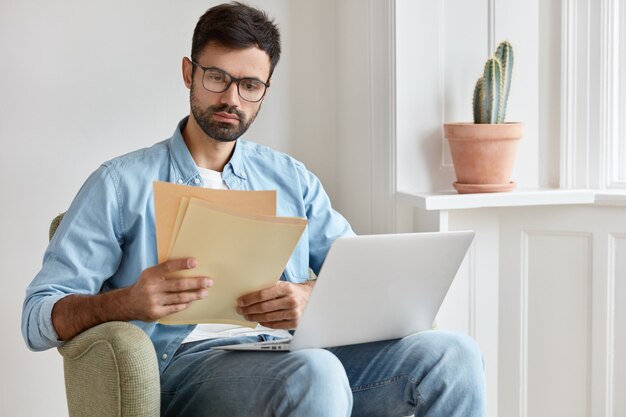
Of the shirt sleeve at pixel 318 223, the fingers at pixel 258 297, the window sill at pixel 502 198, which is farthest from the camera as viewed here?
the window sill at pixel 502 198

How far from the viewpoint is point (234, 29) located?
175cm

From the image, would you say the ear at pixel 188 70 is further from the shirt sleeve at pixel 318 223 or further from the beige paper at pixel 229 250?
the beige paper at pixel 229 250

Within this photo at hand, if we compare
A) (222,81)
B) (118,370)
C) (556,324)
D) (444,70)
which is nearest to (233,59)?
(222,81)

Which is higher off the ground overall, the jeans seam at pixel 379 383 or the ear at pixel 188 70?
the ear at pixel 188 70

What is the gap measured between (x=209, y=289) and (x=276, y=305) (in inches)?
5.7

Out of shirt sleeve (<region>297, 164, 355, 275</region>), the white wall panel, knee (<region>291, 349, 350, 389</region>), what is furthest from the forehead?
the white wall panel

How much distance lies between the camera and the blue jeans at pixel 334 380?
1.41 meters

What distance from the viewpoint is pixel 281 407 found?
1.41 m

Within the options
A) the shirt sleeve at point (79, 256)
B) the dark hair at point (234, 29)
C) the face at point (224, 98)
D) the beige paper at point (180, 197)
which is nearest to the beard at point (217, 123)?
the face at point (224, 98)

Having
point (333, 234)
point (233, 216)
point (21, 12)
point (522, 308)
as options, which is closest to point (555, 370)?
point (522, 308)

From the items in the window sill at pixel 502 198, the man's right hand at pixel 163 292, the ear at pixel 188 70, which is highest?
the ear at pixel 188 70

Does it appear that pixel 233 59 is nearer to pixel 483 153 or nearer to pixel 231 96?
pixel 231 96

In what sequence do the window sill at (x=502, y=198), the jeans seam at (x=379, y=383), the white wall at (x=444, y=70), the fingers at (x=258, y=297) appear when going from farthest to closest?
the white wall at (x=444, y=70), the window sill at (x=502, y=198), the jeans seam at (x=379, y=383), the fingers at (x=258, y=297)

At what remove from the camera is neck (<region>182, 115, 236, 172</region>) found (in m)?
1.82
